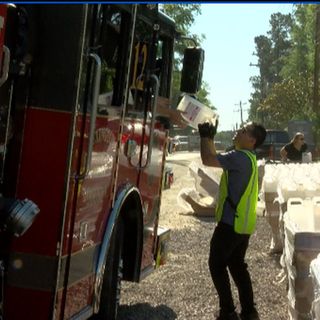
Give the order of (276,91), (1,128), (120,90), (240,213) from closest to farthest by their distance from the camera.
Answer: (1,128) < (120,90) < (240,213) < (276,91)

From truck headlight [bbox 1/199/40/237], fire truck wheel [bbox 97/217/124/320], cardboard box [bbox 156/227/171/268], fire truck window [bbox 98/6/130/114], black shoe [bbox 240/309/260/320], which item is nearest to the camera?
truck headlight [bbox 1/199/40/237]

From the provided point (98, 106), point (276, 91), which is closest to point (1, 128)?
point (98, 106)

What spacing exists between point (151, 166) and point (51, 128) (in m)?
2.26

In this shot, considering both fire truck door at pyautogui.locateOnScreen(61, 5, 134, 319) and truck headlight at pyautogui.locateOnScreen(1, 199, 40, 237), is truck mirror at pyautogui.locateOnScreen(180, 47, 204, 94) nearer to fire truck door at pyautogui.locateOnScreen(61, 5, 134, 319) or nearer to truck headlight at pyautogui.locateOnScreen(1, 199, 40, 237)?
fire truck door at pyautogui.locateOnScreen(61, 5, 134, 319)

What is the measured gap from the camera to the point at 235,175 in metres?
5.51

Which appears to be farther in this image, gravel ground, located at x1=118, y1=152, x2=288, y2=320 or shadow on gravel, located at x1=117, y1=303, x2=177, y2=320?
gravel ground, located at x1=118, y1=152, x2=288, y2=320

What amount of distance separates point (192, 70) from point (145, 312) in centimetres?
223

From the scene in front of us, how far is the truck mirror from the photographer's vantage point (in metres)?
6.05

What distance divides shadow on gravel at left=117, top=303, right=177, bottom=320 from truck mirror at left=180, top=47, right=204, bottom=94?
6.54 feet

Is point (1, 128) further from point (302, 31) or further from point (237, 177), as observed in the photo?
point (302, 31)

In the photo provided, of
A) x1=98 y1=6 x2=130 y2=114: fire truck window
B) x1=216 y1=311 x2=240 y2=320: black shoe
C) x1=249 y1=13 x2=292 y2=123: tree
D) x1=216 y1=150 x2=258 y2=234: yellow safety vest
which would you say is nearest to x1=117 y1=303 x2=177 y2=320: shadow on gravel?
x1=216 y1=311 x2=240 y2=320: black shoe

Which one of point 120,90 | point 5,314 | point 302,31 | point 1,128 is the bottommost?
point 5,314

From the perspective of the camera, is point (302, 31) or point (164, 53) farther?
point (302, 31)

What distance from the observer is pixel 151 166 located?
5809 millimetres
